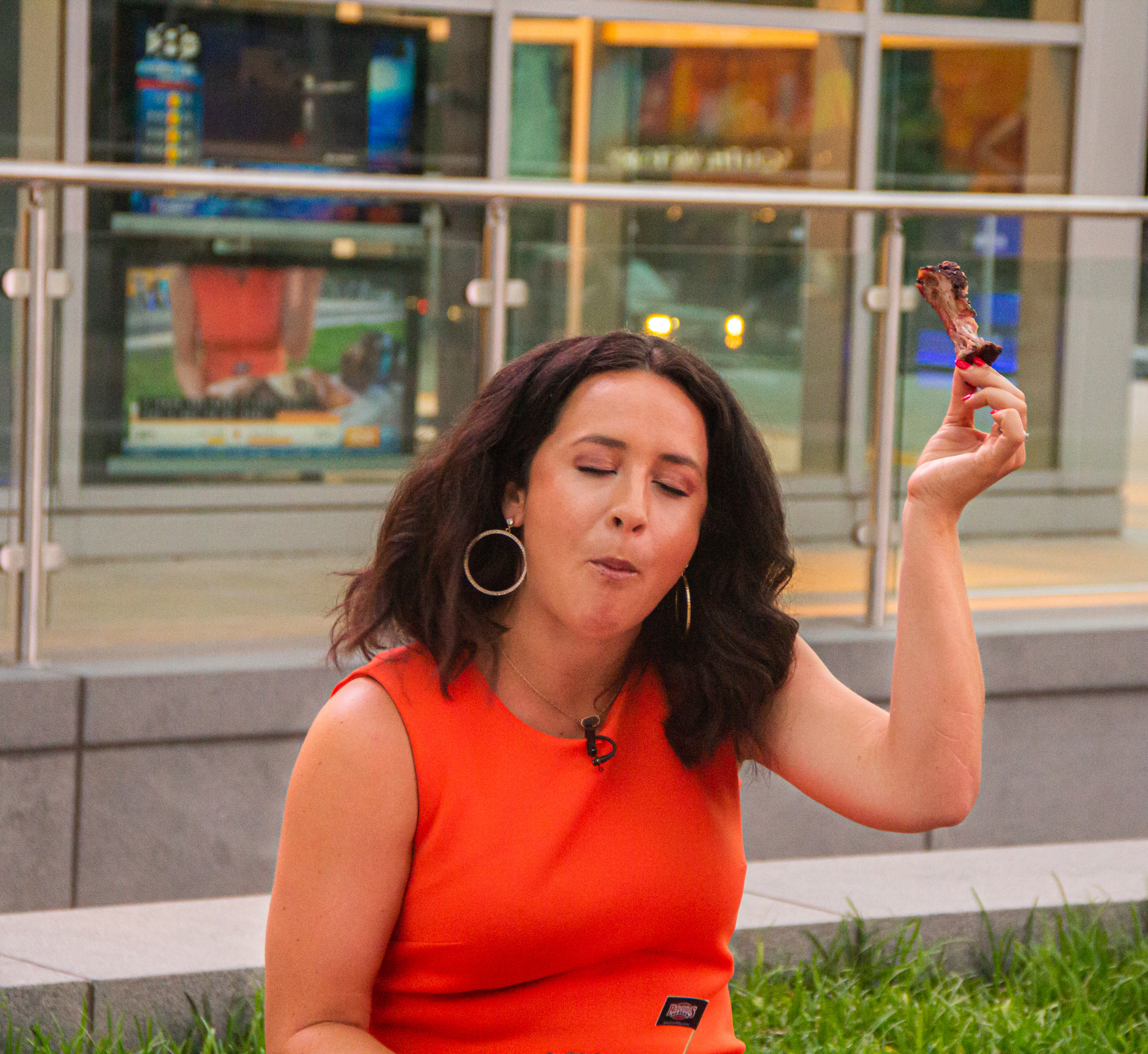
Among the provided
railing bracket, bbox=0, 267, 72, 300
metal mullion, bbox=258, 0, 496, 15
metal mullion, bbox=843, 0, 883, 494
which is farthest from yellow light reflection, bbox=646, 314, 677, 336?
metal mullion, bbox=258, 0, 496, 15

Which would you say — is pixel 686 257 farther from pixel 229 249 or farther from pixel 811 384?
pixel 229 249

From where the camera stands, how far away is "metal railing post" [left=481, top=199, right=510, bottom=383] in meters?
4.67

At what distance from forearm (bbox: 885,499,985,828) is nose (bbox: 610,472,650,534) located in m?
0.32

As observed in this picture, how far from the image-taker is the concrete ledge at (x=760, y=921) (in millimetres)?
2855

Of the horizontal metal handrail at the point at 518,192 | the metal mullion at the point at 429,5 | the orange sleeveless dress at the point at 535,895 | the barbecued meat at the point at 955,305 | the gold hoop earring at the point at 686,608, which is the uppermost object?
the metal mullion at the point at 429,5

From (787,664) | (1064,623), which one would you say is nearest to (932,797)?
(787,664)

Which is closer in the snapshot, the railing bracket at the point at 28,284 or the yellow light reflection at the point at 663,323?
the railing bracket at the point at 28,284

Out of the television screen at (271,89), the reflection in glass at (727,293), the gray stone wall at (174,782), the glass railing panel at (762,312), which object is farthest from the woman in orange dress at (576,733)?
the television screen at (271,89)

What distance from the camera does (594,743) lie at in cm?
205

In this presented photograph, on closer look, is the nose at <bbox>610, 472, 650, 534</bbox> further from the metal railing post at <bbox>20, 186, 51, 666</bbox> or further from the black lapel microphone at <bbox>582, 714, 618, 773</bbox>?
the metal railing post at <bbox>20, 186, 51, 666</bbox>

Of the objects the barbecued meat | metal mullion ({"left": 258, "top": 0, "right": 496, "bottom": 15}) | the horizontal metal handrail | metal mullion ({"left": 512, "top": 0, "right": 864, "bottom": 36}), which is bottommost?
the barbecued meat

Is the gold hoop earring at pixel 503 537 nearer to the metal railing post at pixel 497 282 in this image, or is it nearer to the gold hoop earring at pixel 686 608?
the gold hoop earring at pixel 686 608

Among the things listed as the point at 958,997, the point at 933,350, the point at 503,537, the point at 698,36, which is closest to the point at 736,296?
the point at 933,350

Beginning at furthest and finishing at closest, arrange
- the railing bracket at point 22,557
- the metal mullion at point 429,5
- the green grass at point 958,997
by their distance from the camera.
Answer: the metal mullion at point 429,5 < the railing bracket at point 22,557 < the green grass at point 958,997
